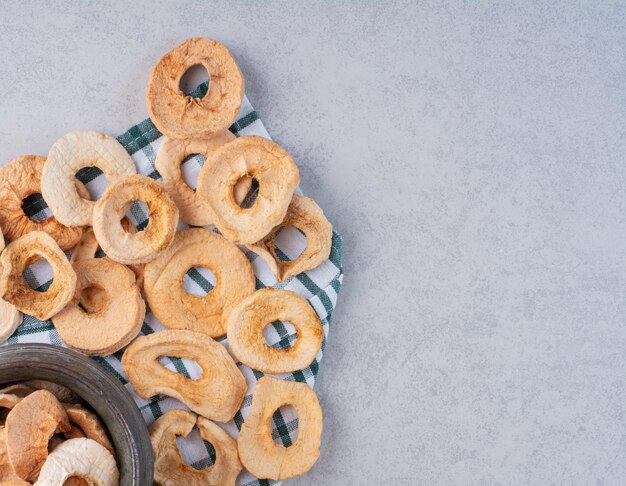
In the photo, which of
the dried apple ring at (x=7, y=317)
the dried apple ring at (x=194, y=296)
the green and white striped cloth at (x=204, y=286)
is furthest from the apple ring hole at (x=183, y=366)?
the dried apple ring at (x=7, y=317)

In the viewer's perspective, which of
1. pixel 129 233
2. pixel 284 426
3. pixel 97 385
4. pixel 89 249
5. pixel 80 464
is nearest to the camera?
pixel 80 464

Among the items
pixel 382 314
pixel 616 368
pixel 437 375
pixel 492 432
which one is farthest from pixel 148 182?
pixel 616 368

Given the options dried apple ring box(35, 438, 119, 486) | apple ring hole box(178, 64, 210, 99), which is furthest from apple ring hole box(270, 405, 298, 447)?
apple ring hole box(178, 64, 210, 99)

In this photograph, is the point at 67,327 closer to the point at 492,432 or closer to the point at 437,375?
the point at 437,375

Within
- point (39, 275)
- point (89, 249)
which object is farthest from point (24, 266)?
point (89, 249)

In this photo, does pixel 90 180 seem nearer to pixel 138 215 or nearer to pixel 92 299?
pixel 138 215

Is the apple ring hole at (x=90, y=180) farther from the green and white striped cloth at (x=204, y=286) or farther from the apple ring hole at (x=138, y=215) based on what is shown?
the apple ring hole at (x=138, y=215)

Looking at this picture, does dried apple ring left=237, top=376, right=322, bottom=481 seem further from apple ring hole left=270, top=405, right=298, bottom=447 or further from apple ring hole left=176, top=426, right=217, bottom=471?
apple ring hole left=176, top=426, right=217, bottom=471
